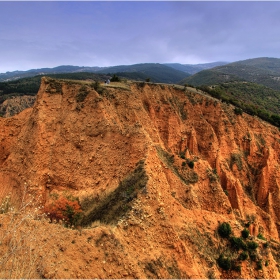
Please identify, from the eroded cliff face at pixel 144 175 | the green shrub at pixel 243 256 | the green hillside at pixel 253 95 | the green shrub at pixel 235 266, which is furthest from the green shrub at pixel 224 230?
the green hillside at pixel 253 95

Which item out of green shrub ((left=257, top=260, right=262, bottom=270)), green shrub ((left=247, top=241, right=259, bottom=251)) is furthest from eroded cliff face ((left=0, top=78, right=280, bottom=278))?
green shrub ((left=247, top=241, right=259, bottom=251))

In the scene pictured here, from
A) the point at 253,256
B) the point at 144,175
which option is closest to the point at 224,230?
the point at 253,256

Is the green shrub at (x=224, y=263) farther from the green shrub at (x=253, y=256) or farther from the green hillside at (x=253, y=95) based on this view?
the green hillside at (x=253, y=95)

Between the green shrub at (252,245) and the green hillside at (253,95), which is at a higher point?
the green hillside at (253,95)

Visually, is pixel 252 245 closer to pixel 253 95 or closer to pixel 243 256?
pixel 243 256

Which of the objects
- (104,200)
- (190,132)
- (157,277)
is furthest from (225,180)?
(157,277)
